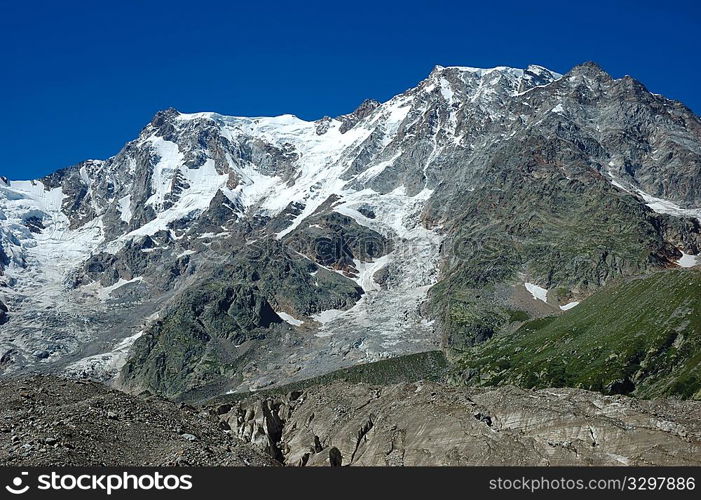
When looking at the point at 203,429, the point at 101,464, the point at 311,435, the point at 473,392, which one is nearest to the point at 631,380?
the point at 473,392

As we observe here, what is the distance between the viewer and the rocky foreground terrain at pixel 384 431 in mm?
56053

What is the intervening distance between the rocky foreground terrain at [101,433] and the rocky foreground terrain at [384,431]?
0.35 ft

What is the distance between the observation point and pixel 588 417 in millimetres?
73438

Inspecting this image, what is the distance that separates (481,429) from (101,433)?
39.1m
